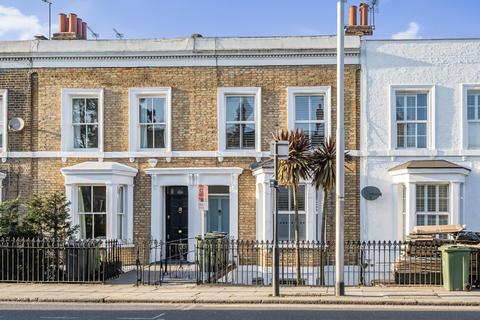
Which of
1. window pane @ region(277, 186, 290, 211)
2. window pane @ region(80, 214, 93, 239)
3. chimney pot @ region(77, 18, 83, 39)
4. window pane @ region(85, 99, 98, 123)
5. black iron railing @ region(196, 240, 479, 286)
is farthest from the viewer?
chimney pot @ region(77, 18, 83, 39)

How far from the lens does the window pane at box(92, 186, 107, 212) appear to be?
2152cm

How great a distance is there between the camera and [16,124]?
21.9 m

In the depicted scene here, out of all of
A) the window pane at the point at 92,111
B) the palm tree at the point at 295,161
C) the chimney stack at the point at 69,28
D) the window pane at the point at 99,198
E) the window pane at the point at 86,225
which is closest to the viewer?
the palm tree at the point at 295,161

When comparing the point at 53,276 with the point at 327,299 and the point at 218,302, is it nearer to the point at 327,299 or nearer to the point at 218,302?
the point at 218,302

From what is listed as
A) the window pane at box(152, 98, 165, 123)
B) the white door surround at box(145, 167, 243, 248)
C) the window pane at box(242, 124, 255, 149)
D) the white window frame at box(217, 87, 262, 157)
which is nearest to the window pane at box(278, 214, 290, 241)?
the white door surround at box(145, 167, 243, 248)

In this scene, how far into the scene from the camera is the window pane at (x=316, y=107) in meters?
21.5

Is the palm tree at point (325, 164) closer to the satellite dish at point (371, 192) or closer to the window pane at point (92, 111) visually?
the satellite dish at point (371, 192)

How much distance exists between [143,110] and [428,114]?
925 centimetres

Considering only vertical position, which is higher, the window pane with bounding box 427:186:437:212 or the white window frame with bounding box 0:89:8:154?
the white window frame with bounding box 0:89:8:154

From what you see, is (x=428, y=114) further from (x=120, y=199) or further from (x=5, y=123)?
(x=5, y=123)

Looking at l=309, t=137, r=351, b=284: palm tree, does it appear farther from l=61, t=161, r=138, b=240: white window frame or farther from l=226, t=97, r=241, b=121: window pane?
l=61, t=161, r=138, b=240: white window frame

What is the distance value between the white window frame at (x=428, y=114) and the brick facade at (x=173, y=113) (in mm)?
1072

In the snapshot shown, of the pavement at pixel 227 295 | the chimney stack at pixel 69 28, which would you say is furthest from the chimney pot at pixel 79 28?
the pavement at pixel 227 295

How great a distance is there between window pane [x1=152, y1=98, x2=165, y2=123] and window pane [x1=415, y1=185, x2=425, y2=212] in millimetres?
8529
